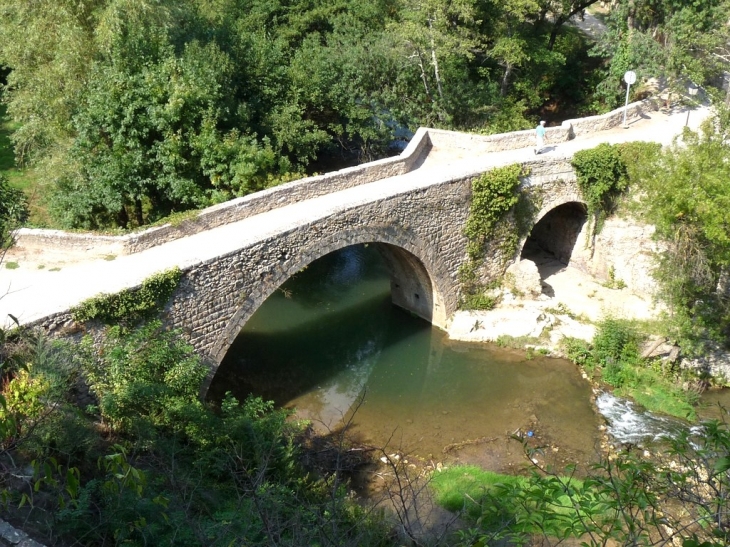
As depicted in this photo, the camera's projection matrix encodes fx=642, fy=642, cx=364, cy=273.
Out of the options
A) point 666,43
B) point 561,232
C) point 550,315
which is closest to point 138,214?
point 550,315

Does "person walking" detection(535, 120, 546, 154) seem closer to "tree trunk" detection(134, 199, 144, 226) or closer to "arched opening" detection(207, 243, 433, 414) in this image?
"arched opening" detection(207, 243, 433, 414)

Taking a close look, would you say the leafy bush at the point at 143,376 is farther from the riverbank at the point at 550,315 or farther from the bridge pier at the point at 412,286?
the riverbank at the point at 550,315

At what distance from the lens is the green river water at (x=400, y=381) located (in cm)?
1262

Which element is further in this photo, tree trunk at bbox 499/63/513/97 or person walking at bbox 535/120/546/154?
tree trunk at bbox 499/63/513/97

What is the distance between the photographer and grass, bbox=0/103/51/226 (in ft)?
55.3

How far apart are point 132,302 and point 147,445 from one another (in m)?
2.72

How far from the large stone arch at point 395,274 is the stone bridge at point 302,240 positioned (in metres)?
0.03

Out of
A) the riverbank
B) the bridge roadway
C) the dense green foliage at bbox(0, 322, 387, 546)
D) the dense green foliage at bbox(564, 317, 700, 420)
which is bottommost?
the dense green foliage at bbox(564, 317, 700, 420)

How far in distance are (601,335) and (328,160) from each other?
11.9 metres

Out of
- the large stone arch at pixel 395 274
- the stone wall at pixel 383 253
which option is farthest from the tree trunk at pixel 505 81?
the large stone arch at pixel 395 274

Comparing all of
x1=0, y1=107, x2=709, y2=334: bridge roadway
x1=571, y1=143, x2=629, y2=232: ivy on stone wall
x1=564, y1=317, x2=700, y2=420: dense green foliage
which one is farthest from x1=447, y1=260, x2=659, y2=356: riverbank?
x1=0, y1=107, x2=709, y2=334: bridge roadway

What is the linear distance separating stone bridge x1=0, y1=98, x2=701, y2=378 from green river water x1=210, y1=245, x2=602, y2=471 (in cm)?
124

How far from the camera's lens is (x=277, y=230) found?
12.0 meters

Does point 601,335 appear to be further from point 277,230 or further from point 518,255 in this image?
point 277,230
